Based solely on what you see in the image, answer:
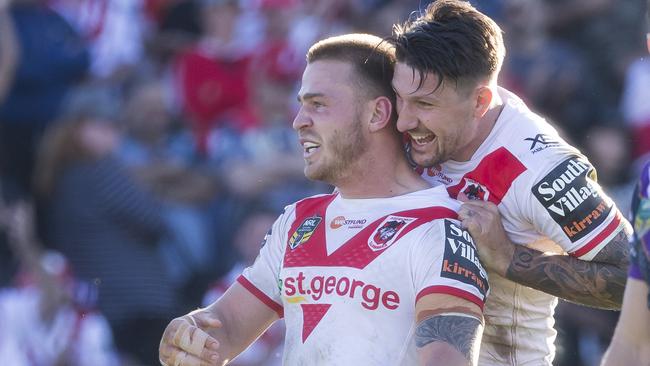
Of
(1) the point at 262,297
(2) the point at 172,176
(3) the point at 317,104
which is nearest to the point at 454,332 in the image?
(1) the point at 262,297

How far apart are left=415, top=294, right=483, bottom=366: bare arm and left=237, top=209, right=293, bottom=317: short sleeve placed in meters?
0.90

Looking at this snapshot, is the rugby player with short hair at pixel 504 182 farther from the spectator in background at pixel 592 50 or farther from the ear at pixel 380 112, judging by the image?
the spectator in background at pixel 592 50

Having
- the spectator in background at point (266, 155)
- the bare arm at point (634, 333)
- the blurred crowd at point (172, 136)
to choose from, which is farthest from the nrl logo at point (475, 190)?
the spectator in background at point (266, 155)

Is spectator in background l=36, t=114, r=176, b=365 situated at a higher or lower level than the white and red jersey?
lower

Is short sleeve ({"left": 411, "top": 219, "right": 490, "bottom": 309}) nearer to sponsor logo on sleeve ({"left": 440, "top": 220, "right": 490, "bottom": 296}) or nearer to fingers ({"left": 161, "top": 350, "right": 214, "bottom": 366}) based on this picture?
sponsor logo on sleeve ({"left": 440, "top": 220, "right": 490, "bottom": 296})

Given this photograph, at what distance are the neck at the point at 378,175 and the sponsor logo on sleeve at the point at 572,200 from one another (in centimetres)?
59

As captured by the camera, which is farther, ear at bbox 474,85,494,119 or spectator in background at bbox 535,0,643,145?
spectator in background at bbox 535,0,643,145

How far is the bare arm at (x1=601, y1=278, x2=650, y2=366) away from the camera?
4332 mm

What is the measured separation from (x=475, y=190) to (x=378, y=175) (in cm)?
42

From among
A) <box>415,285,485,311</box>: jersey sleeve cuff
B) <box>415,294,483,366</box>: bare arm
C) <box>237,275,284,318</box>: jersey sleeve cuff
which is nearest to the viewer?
<box>415,294,483,366</box>: bare arm

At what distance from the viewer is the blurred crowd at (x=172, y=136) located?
33.2ft

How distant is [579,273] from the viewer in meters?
5.49

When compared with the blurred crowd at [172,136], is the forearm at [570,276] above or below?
above

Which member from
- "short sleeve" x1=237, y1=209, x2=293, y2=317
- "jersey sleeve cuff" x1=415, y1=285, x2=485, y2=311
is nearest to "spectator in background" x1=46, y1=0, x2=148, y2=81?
"short sleeve" x1=237, y1=209, x2=293, y2=317
